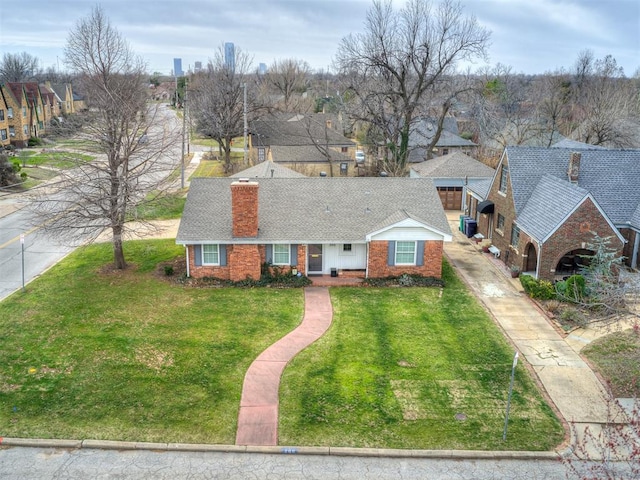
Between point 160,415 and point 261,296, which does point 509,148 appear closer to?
point 261,296

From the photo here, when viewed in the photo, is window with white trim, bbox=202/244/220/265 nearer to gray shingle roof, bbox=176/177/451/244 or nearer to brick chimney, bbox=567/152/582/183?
gray shingle roof, bbox=176/177/451/244

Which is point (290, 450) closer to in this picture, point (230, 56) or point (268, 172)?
point (268, 172)

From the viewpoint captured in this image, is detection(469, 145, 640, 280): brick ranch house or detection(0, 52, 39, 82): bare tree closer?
detection(469, 145, 640, 280): brick ranch house

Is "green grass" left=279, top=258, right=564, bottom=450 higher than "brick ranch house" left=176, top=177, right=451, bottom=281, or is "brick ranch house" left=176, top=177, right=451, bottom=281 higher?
"brick ranch house" left=176, top=177, right=451, bottom=281

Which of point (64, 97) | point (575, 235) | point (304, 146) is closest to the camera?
point (575, 235)

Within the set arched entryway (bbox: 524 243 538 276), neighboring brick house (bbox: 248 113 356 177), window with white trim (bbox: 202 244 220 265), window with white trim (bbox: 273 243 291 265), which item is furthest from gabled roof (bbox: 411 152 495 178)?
window with white trim (bbox: 202 244 220 265)

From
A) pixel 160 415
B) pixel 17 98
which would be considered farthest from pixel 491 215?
pixel 17 98

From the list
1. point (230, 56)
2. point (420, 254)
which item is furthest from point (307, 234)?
point (230, 56)

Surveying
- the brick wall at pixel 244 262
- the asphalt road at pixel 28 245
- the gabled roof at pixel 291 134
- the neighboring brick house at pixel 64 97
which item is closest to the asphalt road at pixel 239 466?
the brick wall at pixel 244 262

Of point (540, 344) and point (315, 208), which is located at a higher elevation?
point (315, 208)
